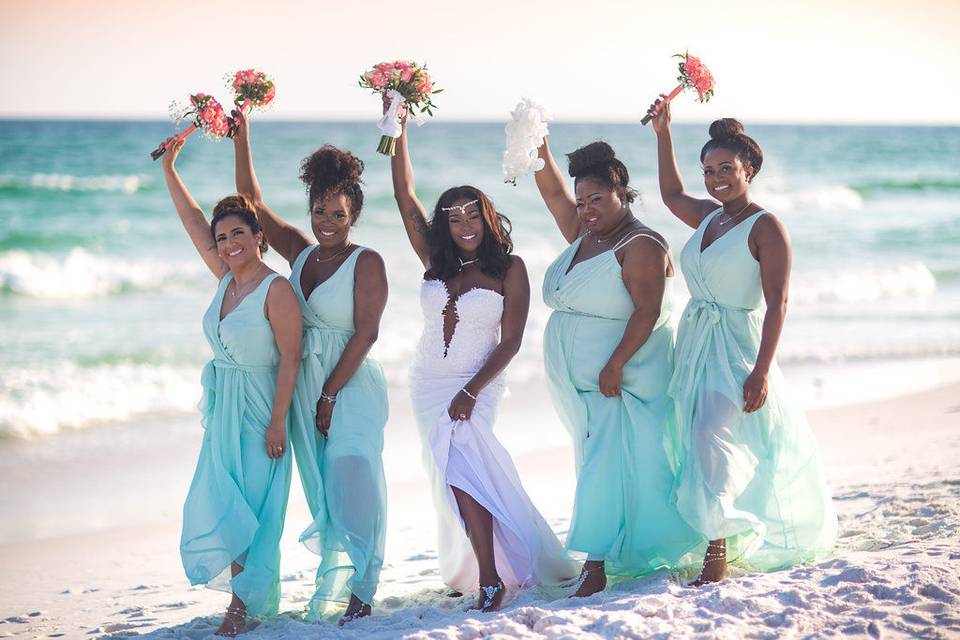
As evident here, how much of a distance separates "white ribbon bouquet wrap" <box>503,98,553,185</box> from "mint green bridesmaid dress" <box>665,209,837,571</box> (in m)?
0.95

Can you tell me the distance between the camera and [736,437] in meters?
5.12

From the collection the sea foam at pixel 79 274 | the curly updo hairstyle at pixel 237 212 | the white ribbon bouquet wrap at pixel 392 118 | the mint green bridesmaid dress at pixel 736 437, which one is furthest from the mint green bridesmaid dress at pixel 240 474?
the sea foam at pixel 79 274

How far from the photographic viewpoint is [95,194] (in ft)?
77.8

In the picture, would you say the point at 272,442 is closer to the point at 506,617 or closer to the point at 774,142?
the point at 506,617

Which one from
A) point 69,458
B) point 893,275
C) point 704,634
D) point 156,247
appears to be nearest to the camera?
point 704,634

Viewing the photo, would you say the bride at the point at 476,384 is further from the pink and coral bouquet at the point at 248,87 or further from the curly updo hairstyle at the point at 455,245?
the pink and coral bouquet at the point at 248,87

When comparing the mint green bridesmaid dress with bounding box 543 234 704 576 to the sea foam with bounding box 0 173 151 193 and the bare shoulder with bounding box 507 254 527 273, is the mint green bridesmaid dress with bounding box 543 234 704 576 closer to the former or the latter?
the bare shoulder with bounding box 507 254 527 273

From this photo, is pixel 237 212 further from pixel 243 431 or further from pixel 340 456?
pixel 340 456

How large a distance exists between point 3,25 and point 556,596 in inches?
1006

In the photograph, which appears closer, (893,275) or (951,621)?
(951,621)

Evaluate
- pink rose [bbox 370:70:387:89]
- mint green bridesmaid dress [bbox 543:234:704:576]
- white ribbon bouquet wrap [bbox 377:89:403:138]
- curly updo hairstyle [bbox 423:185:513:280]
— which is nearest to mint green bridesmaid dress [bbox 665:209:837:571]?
mint green bridesmaid dress [bbox 543:234:704:576]

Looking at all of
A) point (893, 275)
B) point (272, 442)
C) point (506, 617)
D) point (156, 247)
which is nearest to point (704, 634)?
point (506, 617)

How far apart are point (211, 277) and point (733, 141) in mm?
12249

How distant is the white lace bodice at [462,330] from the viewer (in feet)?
17.3
